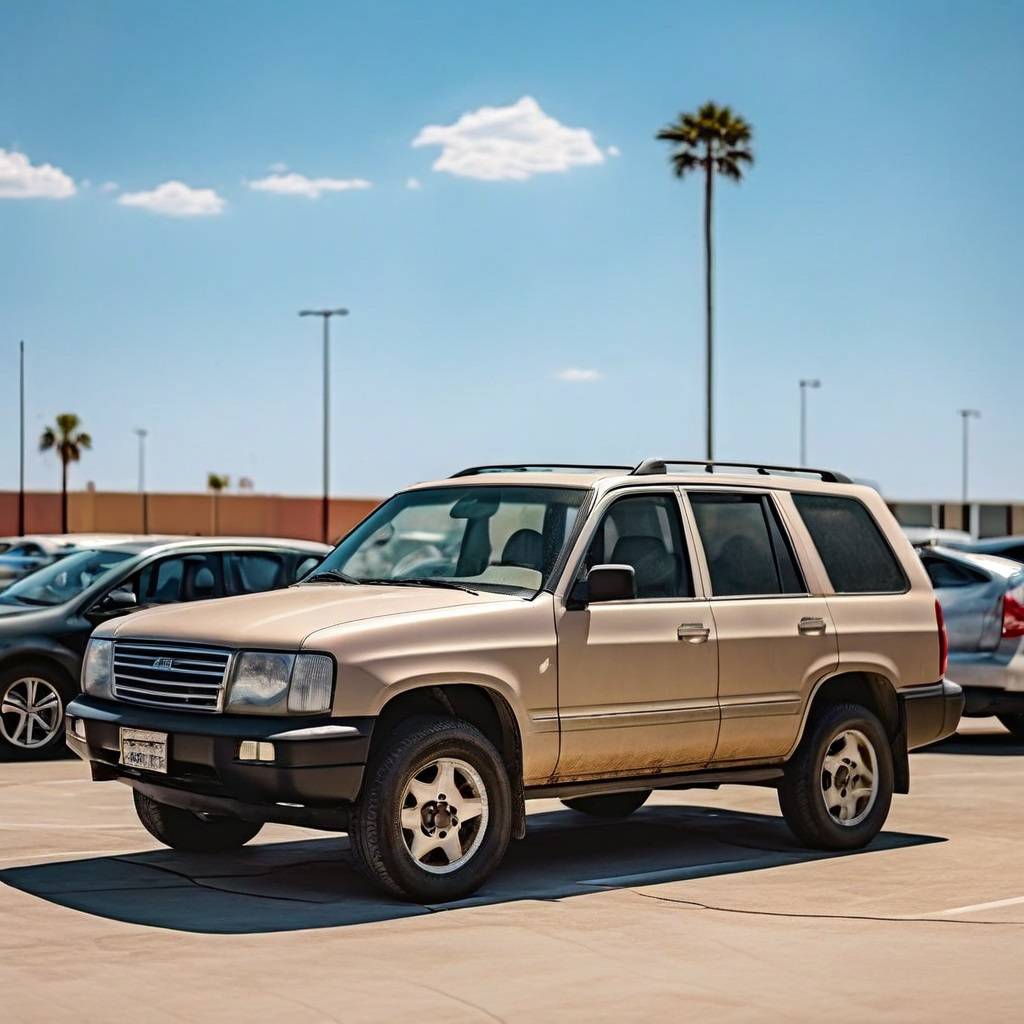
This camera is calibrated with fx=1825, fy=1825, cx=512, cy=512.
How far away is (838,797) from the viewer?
9.69 metres

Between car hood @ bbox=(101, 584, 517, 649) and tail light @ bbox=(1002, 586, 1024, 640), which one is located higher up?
car hood @ bbox=(101, 584, 517, 649)

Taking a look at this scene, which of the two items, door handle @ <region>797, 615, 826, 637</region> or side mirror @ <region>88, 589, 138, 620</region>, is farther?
side mirror @ <region>88, 589, 138, 620</region>

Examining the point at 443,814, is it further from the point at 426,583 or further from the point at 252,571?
the point at 252,571

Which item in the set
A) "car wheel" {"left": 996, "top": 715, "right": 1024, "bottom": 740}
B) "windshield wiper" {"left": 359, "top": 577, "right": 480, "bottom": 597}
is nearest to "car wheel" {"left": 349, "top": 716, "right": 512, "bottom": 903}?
"windshield wiper" {"left": 359, "top": 577, "right": 480, "bottom": 597}

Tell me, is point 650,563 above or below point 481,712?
above

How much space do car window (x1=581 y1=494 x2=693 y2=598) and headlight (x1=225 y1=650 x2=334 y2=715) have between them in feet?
5.48

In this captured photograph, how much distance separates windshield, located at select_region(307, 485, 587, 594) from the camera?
866cm

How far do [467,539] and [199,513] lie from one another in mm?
78665

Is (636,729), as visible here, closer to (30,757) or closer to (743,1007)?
(743,1007)

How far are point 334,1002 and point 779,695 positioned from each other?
3.85m

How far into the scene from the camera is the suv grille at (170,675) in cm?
782

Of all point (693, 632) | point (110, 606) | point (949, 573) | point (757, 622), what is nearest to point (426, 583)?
point (693, 632)

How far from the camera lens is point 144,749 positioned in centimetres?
804

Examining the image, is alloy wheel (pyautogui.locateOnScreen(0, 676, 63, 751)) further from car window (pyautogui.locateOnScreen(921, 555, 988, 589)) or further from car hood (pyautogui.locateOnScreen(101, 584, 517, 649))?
car window (pyautogui.locateOnScreen(921, 555, 988, 589))
